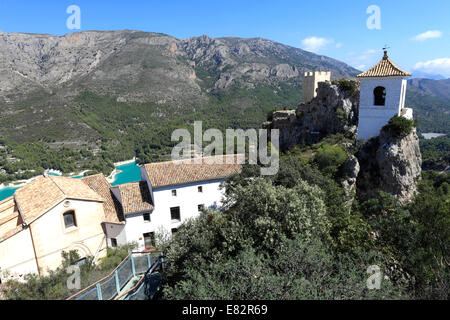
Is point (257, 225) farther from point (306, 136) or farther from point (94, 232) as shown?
point (306, 136)

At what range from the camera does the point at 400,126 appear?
1764cm

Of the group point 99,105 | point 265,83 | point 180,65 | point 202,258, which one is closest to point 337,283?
point 202,258

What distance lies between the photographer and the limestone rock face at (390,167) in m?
17.5

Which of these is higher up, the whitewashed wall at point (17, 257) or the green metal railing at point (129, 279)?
the green metal railing at point (129, 279)

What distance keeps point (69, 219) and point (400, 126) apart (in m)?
24.0

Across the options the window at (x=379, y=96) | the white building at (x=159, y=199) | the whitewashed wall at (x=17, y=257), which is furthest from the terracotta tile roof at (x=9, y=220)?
the window at (x=379, y=96)

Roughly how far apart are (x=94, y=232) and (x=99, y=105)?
4933 inches

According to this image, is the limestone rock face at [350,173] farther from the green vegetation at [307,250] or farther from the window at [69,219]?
the window at [69,219]

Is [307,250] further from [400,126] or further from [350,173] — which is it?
[400,126]

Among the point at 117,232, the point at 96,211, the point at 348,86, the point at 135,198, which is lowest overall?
the point at 117,232

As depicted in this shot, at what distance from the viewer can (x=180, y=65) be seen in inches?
6309

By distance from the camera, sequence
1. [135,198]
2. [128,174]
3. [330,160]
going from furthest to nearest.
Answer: [128,174] < [135,198] < [330,160]

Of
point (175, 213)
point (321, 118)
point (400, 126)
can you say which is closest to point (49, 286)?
point (175, 213)

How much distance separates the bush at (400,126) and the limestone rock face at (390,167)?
30cm
